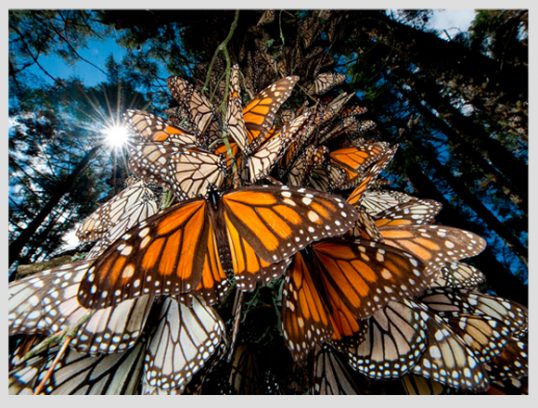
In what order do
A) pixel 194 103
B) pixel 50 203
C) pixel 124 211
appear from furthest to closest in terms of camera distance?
pixel 50 203 → pixel 194 103 → pixel 124 211

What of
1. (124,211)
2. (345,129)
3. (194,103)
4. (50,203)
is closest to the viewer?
(124,211)

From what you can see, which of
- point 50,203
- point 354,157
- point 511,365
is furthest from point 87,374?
point 50,203

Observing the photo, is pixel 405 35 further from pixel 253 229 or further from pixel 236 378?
pixel 236 378

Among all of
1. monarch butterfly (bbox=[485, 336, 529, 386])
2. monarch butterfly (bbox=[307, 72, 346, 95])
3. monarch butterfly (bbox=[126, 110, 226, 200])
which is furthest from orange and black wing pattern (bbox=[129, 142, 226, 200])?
monarch butterfly (bbox=[307, 72, 346, 95])

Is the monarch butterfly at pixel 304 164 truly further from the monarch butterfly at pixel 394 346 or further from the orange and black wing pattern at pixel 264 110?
the monarch butterfly at pixel 394 346

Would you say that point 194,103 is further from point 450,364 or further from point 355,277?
point 450,364

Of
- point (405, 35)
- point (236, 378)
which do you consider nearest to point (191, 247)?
point (236, 378)

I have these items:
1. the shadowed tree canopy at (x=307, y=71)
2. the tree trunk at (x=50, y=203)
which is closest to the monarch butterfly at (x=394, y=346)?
the shadowed tree canopy at (x=307, y=71)
